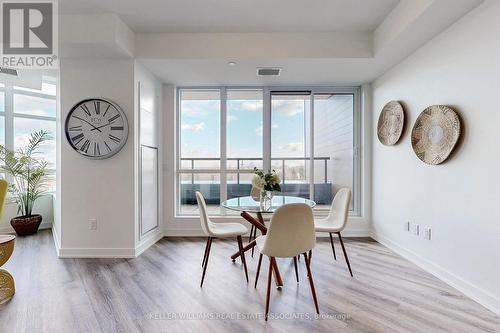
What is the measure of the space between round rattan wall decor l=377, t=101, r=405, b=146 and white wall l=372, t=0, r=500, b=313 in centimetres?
11

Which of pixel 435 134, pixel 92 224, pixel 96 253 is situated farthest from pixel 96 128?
pixel 435 134

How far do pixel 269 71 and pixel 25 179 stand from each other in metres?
4.15

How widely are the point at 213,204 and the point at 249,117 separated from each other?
1.58m

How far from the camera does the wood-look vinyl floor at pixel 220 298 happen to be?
6.02 ft

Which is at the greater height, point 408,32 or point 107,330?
point 408,32

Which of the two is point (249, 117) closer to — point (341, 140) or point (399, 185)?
point (341, 140)

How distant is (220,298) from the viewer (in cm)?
218

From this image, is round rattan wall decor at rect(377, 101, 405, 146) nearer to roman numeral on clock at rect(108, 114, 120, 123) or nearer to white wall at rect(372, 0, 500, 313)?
white wall at rect(372, 0, 500, 313)

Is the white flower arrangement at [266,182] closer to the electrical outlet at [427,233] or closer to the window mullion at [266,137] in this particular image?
the window mullion at [266,137]

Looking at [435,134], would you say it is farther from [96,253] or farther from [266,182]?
[96,253]

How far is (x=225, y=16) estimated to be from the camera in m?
2.76

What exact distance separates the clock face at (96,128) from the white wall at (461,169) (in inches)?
136

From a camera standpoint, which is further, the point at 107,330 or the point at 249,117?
the point at 249,117

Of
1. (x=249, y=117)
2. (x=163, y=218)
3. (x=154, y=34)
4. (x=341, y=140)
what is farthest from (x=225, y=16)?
(x=163, y=218)
